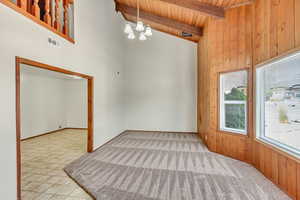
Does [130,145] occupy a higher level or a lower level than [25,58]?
lower

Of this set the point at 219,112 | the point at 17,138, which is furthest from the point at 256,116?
the point at 17,138

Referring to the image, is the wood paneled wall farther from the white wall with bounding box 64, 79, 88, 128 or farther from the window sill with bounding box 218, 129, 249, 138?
the white wall with bounding box 64, 79, 88, 128

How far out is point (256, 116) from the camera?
298 centimetres

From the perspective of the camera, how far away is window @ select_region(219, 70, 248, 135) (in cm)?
336

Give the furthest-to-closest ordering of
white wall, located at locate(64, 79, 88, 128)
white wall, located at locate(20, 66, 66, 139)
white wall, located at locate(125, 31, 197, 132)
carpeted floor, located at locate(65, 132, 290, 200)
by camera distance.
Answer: white wall, located at locate(64, 79, 88, 128)
white wall, located at locate(125, 31, 197, 132)
white wall, located at locate(20, 66, 66, 139)
carpeted floor, located at locate(65, 132, 290, 200)

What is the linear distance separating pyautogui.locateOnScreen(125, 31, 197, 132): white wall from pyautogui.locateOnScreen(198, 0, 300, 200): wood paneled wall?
1980mm

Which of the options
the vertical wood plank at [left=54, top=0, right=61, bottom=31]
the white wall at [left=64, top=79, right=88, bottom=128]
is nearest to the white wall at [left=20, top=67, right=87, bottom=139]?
the white wall at [left=64, top=79, right=88, bottom=128]

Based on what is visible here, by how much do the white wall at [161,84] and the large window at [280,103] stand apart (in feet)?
10.2

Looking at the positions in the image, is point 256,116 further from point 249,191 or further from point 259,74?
point 249,191

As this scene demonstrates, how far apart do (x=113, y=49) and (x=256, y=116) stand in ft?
15.6

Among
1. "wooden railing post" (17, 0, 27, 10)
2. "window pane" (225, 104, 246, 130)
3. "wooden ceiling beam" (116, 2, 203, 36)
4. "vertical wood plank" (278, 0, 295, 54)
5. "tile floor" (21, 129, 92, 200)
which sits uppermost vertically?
"wooden ceiling beam" (116, 2, 203, 36)

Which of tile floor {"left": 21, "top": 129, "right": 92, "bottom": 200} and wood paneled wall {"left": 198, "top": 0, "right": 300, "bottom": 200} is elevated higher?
wood paneled wall {"left": 198, "top": 0, "right": 300, "bottom": 200}

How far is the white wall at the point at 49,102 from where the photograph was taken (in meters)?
5.28

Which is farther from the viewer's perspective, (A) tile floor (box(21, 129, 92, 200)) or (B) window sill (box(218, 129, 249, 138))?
(B) window sill (box(218, 129, 249, 138))
